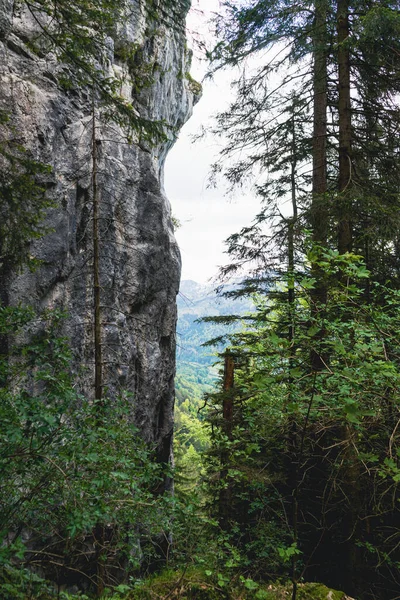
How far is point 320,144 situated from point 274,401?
5.96 meters

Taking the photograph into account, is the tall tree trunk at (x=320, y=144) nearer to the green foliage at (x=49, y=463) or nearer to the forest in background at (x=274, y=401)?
the forest in background at (x=274, y=401)

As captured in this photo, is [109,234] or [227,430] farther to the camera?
[109,234]

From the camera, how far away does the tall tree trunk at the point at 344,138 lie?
6.05m

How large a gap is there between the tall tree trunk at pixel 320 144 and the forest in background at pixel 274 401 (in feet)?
0.12

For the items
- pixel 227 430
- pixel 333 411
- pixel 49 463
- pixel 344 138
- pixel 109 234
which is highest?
pixel 344 138

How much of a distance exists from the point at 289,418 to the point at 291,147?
5927 millimetres

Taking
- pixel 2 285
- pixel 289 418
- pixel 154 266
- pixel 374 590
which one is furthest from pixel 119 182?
pixel 374 590

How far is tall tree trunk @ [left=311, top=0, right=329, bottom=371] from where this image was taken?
20.3 feet

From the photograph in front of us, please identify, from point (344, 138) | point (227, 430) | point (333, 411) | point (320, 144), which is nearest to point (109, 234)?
point (320, 144)

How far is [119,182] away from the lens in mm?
11422

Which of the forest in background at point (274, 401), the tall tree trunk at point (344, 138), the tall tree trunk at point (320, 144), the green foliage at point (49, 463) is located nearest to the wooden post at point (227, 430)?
the forest in background at point (274, 401)

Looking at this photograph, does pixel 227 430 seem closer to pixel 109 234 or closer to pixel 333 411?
pixel 109 234

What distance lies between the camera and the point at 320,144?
25.9 feet

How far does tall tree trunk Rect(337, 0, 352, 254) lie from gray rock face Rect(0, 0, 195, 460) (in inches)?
119
